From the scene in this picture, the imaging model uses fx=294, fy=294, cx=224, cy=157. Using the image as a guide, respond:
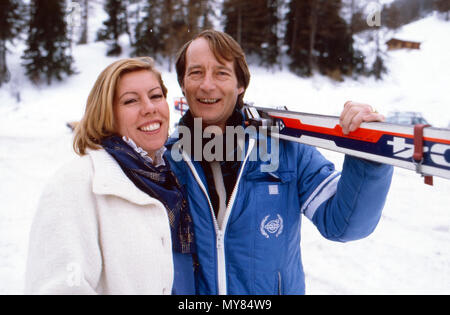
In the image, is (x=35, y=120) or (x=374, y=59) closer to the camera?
(x=35, y=120)

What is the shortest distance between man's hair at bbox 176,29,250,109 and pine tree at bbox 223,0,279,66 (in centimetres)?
1873

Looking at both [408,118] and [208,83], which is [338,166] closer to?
[208,83]

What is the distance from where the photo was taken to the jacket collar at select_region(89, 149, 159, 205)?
1.23m

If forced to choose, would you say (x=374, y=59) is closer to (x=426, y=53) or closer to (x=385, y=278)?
(x=426, y=53)

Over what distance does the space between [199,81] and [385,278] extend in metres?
3.06

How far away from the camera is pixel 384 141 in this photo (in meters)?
1.33

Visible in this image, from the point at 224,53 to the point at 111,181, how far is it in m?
1.16

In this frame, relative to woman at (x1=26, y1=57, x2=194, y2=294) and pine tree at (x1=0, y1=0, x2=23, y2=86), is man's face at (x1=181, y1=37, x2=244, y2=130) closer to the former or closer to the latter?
woman at (x1=26, y1=57, x2=194, y2=294)

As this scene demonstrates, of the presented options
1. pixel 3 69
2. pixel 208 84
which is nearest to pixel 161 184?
pixel 208 84

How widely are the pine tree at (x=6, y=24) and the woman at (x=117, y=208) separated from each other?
25638 mm

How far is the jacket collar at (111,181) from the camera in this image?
48.3 inches
